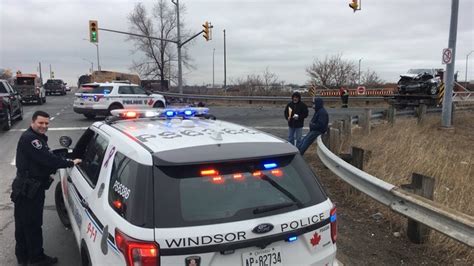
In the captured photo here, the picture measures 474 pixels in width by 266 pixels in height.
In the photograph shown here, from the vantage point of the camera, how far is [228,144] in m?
2.97

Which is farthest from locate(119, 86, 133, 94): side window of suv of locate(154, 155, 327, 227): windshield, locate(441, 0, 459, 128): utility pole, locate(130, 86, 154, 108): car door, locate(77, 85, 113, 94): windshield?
locate(154, 155, 327, 227): windshield

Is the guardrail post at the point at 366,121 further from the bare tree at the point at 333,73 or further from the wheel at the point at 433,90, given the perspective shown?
the bare tree at the point at 333,73

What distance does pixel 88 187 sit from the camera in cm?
369

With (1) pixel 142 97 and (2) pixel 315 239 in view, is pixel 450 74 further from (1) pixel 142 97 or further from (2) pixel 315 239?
(2) pixel 315 239

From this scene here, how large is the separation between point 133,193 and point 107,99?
1788 centimetres

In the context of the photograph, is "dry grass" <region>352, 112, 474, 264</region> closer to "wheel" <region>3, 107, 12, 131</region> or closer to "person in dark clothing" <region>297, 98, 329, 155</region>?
"person in dark clothing" <region>297, 98, 329, 155</region>

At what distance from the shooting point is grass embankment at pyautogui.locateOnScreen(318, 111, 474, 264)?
5.46 metres

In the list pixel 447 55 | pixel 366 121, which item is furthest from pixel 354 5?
pixel 366 121

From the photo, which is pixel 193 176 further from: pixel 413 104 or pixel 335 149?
pixel 413 104

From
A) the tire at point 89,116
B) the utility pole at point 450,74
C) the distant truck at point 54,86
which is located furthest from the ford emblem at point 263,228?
the distant truck at point 54,86

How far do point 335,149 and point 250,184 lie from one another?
736 cm

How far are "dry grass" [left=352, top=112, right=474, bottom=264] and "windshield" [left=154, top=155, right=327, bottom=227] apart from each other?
8.76 feet

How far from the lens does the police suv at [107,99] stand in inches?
771

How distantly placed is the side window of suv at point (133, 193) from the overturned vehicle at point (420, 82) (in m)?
24.3
